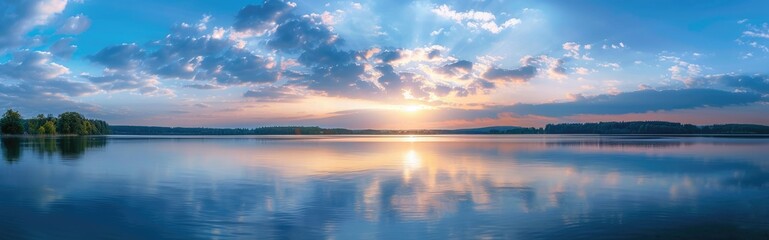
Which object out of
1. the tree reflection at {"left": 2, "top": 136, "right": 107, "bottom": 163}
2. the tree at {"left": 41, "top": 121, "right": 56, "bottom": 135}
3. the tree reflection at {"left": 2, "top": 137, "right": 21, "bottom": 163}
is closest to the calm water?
the tree reflection at {"left": 2, "top": 137, "right": 21, "bottom": 163}

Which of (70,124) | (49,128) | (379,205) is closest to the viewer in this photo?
(379,205)

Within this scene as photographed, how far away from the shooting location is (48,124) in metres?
137

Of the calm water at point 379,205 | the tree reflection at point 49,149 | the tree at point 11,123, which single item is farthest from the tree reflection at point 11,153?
the tree at point 11,123

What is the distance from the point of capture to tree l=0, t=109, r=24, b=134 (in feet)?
453

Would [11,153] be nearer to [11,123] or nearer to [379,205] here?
[379,205]

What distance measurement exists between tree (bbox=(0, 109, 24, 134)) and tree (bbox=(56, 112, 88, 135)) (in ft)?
31.6

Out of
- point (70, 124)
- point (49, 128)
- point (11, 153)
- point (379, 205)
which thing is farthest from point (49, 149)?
point (70, 124)

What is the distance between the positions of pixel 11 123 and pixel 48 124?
37.2 feet

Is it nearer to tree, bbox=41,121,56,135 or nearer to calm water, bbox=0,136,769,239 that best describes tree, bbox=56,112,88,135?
tree, bbox=41,121,56,135

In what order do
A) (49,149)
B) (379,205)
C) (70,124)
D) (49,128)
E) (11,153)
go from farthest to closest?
(70,124) < (49,128) < (49,149) < (11,153) < (379,205)

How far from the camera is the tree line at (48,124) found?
452ft

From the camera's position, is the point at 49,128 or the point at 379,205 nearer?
the point at 379,205

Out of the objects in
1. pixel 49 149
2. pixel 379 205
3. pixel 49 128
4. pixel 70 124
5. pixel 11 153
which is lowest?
pixel 379 205

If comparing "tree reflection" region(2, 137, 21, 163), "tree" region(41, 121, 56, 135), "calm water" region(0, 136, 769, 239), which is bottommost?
"calm water" region(0, 136, 769, 239)
